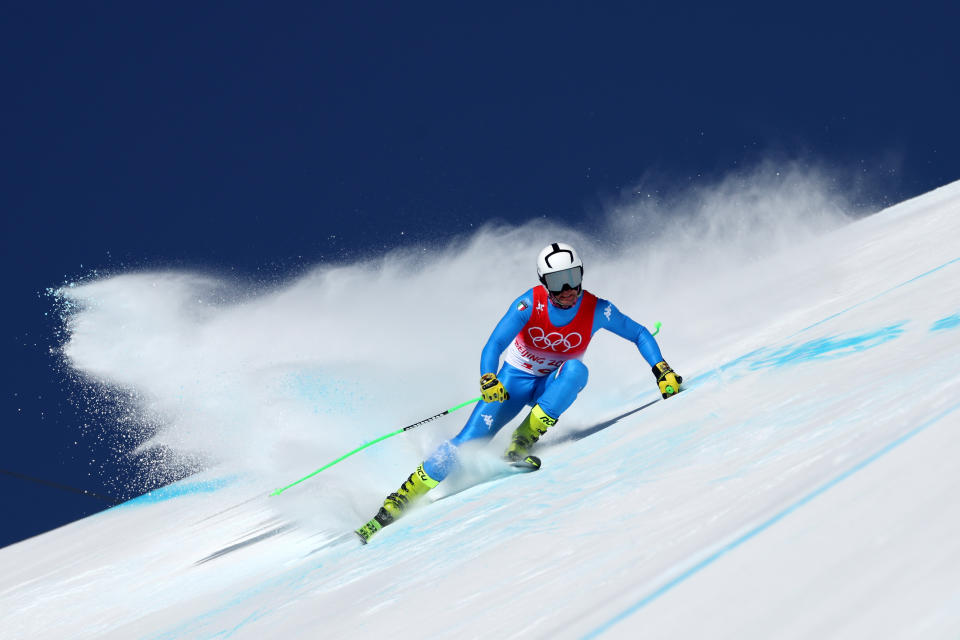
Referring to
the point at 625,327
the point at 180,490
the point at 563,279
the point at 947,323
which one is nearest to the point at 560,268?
the point at 563,279

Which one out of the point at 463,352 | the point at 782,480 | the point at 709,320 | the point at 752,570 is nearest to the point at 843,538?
the point at 752,570

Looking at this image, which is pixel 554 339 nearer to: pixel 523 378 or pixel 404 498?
pixel 523 378

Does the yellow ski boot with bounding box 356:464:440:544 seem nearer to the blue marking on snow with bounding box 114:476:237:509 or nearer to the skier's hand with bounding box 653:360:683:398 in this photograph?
the skier's hand with bounding box 653:360:683:398

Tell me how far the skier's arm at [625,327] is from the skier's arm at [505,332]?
41 centimetres

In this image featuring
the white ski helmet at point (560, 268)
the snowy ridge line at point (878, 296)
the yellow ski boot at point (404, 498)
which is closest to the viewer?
the yellow ski boot at point (404, 498)

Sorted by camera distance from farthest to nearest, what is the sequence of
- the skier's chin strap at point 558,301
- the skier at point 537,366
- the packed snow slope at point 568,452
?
the skier's chin strap at point 558,301 < the skier at point 537,366 < the packed snow slope at point 568,452

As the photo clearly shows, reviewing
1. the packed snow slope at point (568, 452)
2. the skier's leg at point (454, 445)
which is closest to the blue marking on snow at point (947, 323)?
the packed snow slope at point (568, 452)

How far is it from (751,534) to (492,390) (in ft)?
9.29

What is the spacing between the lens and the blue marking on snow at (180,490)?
403 inches

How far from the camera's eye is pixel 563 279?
4.66m

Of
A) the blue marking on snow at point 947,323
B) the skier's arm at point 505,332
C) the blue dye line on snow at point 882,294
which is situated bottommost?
the blue marking on snow at point 947,323

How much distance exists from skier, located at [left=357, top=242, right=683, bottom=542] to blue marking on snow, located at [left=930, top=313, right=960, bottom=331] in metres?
1.40

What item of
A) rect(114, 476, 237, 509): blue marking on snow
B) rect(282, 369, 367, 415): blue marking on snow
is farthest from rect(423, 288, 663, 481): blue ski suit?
rect(114, 476, 237, 509): blue marking on snow

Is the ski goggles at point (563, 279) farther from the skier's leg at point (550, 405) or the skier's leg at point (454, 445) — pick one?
the skier's leg at point (454, 445)
